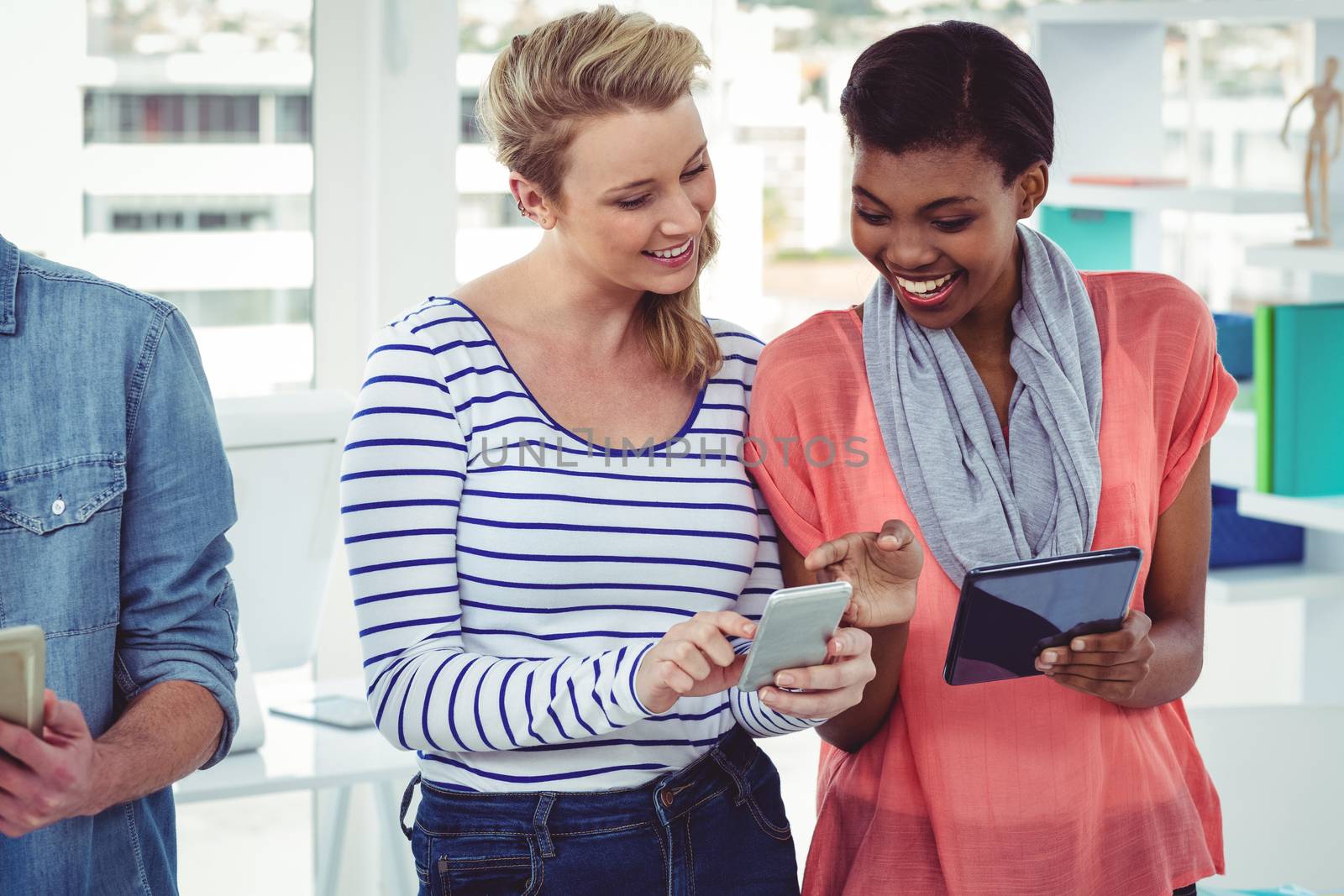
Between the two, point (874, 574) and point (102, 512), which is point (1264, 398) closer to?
point (874, 574)

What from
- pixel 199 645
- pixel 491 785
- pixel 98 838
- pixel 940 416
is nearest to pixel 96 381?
pixel 199 645

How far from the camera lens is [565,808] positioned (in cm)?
128

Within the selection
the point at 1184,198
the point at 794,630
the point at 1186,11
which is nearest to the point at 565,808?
the point at 794,630

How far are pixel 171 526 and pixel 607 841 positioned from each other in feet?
1.51

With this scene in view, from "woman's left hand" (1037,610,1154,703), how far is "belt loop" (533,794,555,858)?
0.44 meters

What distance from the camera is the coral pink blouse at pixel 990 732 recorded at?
1323mm

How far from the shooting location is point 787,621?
1.13 metres

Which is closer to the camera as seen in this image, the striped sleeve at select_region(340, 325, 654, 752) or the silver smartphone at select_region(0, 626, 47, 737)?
the silver smartphone at select_region(0, 626, 47, 737)

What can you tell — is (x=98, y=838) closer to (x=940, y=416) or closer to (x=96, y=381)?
(x=96, y=381)

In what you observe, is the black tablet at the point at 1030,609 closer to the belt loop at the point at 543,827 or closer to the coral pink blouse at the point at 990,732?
the coral pink blouse at the point at 990,732

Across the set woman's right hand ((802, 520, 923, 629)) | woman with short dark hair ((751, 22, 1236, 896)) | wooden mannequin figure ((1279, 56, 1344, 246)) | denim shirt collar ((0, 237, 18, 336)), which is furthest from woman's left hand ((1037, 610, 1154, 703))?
wooden mannequin figure ((1279, 56, 1344, 246))

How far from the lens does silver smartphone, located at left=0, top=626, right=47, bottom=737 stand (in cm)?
90

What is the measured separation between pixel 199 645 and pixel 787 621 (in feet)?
1.51

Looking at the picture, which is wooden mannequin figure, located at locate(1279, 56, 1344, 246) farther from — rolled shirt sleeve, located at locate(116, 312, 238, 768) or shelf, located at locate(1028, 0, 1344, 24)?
rolled shirt sleeve, located at locate(116, 312, 238, 768)
